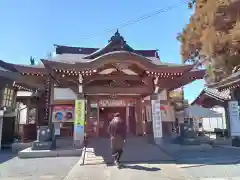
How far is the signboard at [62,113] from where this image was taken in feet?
42.7

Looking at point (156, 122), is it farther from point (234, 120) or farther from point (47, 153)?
point (47, 153)

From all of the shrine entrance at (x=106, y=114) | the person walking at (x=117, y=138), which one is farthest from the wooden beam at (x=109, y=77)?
the person walking at (x=117, y=138)

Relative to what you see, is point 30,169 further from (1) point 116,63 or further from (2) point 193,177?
(1) point 116,63

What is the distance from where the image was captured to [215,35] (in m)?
14.4

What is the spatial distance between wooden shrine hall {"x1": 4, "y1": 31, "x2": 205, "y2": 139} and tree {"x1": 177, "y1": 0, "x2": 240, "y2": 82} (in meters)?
2.90

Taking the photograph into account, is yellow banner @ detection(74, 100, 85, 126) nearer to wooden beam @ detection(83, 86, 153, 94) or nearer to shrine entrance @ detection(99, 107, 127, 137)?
wooden beam @ detection(83, 86, 153, 94)

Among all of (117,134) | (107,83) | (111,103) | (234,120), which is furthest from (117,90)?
(234,120)

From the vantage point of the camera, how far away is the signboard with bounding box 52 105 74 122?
13.0 m

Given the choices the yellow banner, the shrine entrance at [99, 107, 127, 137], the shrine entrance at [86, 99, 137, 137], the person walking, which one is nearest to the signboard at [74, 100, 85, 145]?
the yellow banner

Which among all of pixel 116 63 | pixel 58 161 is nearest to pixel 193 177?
pixel 58 161

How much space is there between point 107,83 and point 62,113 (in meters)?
3.16

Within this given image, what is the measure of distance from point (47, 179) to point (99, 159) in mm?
2635

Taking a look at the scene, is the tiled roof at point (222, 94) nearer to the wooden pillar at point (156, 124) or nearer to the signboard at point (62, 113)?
the wooden pillar at point (156, 124)

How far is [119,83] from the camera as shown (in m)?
12.7
